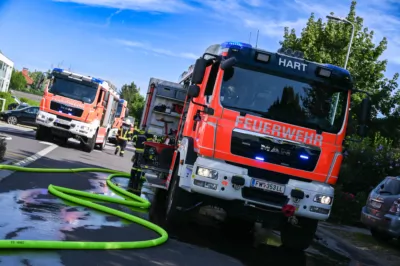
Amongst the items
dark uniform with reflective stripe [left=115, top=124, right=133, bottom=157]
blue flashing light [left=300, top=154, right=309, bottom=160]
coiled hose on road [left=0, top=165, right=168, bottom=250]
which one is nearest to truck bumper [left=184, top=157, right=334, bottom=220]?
blue flashing light [left=300, top=154, right=309, bottom=160]

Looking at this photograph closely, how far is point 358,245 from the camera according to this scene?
10445 mm

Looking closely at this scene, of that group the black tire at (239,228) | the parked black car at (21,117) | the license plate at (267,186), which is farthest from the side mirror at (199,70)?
the parked black car at (21,117)

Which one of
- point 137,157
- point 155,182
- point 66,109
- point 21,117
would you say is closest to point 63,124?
point 66,109

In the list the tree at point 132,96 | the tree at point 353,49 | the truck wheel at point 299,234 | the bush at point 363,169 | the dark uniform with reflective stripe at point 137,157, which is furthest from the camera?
the tree at point 132,96

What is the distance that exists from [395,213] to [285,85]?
381cm

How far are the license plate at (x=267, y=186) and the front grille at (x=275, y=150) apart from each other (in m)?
0.33

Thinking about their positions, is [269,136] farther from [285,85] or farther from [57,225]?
[57,225]

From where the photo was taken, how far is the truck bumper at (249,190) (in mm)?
7574

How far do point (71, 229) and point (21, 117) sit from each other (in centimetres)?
2715

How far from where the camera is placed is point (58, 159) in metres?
16.0

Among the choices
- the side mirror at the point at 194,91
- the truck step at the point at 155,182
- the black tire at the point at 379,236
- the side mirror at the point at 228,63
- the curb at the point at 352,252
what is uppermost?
the side mirror at the point at 228,63

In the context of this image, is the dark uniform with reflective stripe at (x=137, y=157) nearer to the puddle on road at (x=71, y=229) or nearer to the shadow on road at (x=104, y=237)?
the shadow on road at (x=104, y=237)

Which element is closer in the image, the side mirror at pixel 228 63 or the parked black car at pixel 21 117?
the side mirror at pixel 228 63

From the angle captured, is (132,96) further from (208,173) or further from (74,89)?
(208,173)
